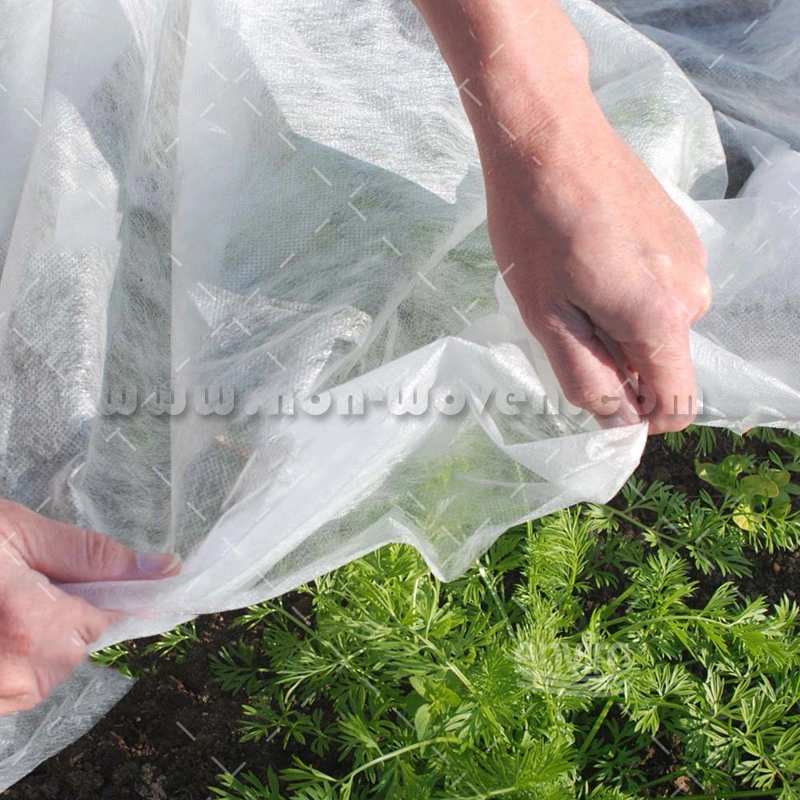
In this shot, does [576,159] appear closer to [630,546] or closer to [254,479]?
[254,479]

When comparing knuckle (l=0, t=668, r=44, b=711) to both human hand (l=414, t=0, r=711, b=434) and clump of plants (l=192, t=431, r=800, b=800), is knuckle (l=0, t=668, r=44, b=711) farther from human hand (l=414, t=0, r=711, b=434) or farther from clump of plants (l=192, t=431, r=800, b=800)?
human hand (l=414, t=0, r=711, b=434)

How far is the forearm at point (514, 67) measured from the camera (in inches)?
28.5

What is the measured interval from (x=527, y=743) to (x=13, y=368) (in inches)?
24.2

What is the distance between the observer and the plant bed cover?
0.85 meters

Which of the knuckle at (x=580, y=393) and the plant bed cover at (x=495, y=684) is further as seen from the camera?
the plant bed cover at (x=495, y=684)

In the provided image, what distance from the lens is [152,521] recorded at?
2.81 feet

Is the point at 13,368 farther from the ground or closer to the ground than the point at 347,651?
farther from the ground

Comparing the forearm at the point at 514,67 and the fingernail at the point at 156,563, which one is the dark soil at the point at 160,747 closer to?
the fingernail at the point at 156,563

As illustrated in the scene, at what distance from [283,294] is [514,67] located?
1.09 feet

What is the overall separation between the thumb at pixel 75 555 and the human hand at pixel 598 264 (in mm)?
377

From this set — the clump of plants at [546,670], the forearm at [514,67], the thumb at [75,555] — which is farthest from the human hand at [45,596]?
the forearm at [514,67]

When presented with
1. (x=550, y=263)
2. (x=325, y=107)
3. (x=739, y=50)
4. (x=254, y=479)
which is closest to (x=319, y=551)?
(x=254, y=479)

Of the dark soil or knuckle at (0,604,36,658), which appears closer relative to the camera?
knuckle at (0,604,36,658)

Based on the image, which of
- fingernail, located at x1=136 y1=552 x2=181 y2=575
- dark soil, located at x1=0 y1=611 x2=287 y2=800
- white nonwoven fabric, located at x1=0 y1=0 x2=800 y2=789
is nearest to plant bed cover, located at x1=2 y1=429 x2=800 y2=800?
dark soil, located at x1=0 y1=611 x2=287 y2=800
